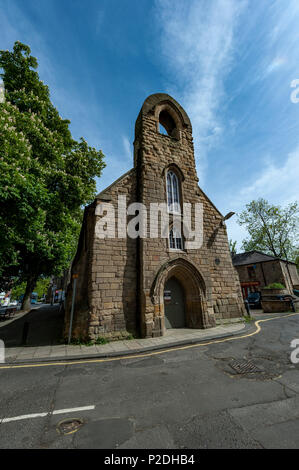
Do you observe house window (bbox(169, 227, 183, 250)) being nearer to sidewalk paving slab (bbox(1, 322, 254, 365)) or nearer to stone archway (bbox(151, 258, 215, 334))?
stone archway (bbox(151, 258, 215, 334))

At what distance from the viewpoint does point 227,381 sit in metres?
4.20

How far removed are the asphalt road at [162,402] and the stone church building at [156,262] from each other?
8.50 feet

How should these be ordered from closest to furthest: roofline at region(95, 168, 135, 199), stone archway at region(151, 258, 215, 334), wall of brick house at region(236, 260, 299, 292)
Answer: roofline at region(95, 168, 135, 199), stone archway at region(151, 258, 215, 334), wall of brick house at region(236, 260, 299, 292)

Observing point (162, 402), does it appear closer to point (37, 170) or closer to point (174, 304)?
point (174, 304)

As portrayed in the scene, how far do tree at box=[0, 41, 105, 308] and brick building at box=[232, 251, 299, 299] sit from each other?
24.5 m

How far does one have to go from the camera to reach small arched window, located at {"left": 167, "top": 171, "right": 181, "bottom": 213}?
11.0m

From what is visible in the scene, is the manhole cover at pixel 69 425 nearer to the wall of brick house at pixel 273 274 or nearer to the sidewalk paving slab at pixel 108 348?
the sidewalk paving slab at pixel 108 348

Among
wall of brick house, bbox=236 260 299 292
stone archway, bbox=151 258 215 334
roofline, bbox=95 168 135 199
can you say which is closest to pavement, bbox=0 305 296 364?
stone archway, bbox=151 258 215 334

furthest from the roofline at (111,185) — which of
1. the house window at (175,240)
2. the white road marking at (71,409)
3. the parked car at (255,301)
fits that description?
the parked car at (255,301)

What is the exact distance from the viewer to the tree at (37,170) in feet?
27.4

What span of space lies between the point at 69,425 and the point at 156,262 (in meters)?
6.71

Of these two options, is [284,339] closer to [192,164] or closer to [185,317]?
[185,317]
